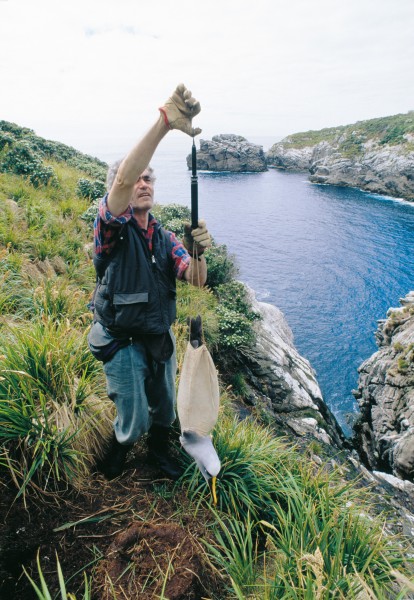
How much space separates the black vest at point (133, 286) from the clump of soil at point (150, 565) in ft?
5.52

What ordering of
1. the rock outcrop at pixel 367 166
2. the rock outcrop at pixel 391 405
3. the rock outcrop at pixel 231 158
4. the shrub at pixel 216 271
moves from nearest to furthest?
the rock outcrop at pixel 391 405 < the shrub at pixel 216 271 < the rock outcrop at pixel 367 166 < the rock outcrop at pixel 231 158

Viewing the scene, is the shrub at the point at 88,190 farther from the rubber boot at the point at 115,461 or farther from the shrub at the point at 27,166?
the rubber boot at the point at 115,461

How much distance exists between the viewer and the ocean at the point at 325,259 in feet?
78.1

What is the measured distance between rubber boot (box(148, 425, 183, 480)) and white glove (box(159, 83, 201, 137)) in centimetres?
274

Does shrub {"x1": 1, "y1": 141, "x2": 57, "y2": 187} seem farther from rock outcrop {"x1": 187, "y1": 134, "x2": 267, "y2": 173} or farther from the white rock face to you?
rock outcrop {"x1": 187, "y1": 134, "x2": 267, "y2": 173}

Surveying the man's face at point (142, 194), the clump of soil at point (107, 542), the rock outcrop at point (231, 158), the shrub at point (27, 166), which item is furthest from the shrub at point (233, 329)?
the rock outcrop at point (231, 158)

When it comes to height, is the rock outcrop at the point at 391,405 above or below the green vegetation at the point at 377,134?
below

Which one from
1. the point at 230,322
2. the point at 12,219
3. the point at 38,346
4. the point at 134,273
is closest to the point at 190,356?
the point at 134,273

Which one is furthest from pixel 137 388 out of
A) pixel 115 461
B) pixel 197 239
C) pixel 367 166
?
pixel 367 166

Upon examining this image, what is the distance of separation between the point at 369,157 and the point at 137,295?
86.7 metres

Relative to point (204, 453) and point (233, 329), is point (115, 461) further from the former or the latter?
point (233, 329)

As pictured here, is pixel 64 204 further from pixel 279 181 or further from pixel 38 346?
pixel 279 181

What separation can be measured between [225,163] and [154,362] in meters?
104

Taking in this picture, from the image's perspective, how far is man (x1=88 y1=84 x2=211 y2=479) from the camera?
273 cm
